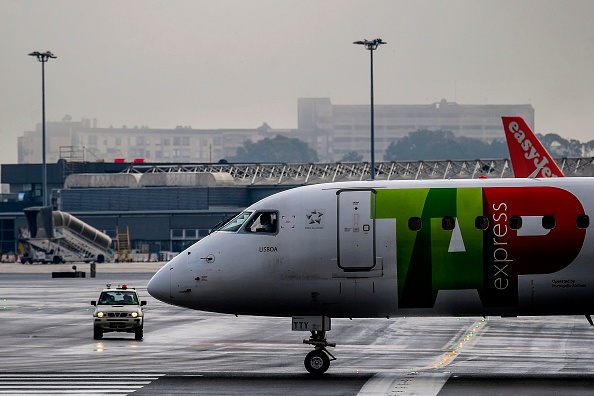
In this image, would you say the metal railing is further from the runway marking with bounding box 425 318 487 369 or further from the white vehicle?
the white vehicle

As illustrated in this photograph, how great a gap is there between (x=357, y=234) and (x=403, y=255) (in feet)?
4.29

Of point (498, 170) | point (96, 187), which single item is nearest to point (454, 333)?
point (498, 170)

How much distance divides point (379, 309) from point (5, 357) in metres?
13.4

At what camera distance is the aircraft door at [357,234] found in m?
32.2

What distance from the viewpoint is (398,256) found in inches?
1260

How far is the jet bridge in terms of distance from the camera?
13038cm

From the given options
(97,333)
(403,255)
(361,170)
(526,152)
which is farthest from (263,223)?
(361,170)

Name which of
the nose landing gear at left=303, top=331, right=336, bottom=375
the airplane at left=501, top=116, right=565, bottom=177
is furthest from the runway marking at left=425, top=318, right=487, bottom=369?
the airplane at left=501, top=116, right=565, bottom=177

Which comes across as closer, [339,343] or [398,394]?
[398,394]

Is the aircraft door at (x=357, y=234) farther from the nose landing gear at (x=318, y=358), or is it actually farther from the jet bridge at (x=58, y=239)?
the jet bridge at (x=58, y=239)

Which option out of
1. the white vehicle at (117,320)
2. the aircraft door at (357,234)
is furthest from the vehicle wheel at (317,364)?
the white vehicle at (117,320)

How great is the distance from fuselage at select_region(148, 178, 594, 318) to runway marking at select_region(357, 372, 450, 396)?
1.65 m

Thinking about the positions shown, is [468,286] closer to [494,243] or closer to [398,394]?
[494,243]

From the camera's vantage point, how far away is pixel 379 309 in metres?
32.3
